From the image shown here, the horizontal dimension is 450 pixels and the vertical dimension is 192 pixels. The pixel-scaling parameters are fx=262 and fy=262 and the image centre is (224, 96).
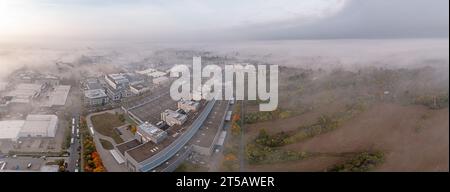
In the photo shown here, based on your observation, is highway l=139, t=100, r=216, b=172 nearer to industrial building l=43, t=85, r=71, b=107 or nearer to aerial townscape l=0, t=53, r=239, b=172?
aerial townscape l=0, t=53, r=239, b=172

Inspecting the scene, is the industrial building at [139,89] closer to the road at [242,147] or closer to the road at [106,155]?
the road at [106,155]

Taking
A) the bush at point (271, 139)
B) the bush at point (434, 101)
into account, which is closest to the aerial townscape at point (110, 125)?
the bush at point (271, 139)

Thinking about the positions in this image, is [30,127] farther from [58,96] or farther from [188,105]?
[188,105]

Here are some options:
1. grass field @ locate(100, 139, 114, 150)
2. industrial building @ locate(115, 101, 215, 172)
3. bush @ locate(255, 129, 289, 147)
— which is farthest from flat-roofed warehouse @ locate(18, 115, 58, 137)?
bush @ locate(255, 129, 289, 147)

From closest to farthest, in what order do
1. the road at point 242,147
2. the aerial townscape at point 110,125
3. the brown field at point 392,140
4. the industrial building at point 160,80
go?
the brown field at point 392,140 < the road at point 242,147 < the aerial townscape at point 110,125 < the industrial building at point 160,80

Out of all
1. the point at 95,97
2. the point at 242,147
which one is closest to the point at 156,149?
the point at 242,147
